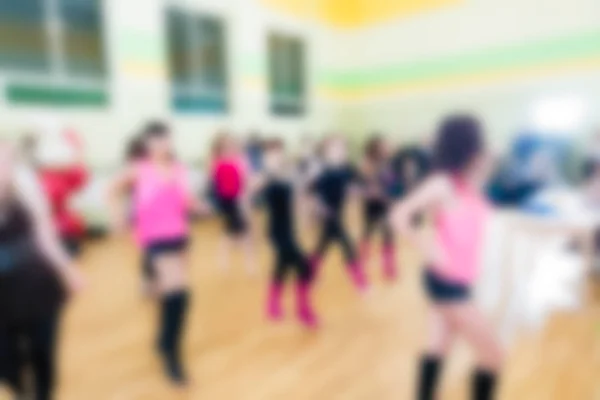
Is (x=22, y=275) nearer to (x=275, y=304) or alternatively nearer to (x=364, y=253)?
(x=275, y=304)

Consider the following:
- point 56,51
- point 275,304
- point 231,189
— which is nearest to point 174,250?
point 275,304

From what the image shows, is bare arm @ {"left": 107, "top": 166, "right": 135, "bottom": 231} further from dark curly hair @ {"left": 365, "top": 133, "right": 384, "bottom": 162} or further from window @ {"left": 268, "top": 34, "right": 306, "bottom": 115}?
window @ {"left": 268, "top": 34, "right": 306, "bottom": 115}

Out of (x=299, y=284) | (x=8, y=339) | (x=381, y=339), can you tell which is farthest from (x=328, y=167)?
(x=8, y=339)

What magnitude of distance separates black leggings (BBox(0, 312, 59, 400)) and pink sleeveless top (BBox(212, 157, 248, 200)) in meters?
2.93

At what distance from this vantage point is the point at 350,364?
273cm

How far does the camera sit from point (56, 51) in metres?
6.35

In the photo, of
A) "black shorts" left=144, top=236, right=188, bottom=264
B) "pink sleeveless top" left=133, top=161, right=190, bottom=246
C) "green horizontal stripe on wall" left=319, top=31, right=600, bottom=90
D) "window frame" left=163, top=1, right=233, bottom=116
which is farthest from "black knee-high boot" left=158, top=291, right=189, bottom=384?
"green horizontal stripe on wall" left=319, top=31, right=600, bottom=90

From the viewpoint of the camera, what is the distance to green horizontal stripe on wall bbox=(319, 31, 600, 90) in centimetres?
835

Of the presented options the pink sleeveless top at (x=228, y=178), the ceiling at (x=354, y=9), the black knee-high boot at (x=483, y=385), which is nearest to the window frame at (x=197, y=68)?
the ceiling at (x=354, y=9)

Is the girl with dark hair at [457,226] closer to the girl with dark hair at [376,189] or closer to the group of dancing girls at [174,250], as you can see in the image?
the group of dancing girls at [174,250]

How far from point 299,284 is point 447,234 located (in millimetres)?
1703

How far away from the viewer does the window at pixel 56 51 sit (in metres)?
5.97

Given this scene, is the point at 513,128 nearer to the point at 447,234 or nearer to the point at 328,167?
the point at 328,167

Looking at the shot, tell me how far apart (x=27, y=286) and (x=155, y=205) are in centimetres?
93
